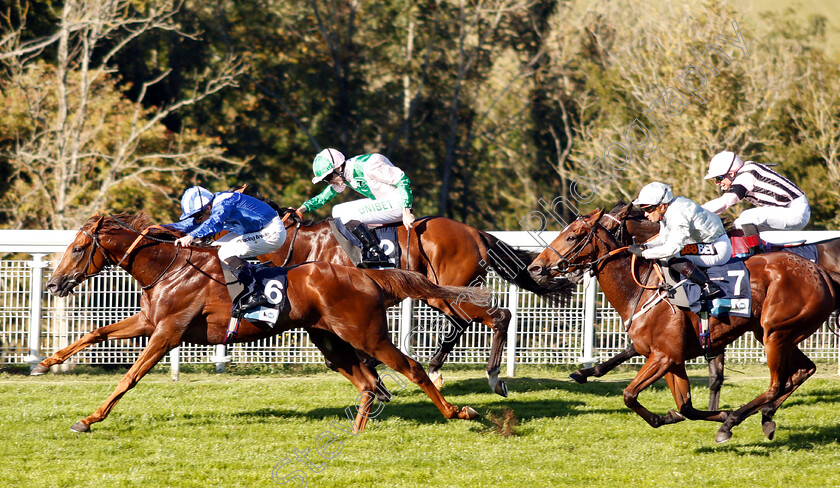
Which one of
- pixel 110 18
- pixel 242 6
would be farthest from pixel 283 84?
pixel 110 18

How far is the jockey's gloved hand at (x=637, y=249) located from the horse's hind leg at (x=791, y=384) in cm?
136

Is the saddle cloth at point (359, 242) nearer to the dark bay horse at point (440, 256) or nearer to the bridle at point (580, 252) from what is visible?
the dark bay horse at point (440, 256)

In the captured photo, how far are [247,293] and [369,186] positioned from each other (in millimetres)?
1950

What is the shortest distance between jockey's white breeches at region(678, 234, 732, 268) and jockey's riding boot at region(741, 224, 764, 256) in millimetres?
922

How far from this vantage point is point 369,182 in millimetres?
7617

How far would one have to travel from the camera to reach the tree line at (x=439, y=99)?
1483 cm

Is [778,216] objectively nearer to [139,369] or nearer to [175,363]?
[139,369]

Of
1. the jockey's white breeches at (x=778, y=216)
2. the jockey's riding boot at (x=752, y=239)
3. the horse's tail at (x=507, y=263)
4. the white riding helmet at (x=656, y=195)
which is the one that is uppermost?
the white riding helmet at (x=656, y=195)

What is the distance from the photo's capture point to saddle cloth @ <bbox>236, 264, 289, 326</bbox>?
19.6 feet

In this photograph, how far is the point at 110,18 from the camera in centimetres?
1318

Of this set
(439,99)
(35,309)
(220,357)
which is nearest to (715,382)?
(220,357)

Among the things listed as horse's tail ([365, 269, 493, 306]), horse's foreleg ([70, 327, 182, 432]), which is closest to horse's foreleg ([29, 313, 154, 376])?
horse's foreleg ([70, 327, 182, 432])

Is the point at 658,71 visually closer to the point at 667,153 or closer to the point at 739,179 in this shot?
the point at 667,153

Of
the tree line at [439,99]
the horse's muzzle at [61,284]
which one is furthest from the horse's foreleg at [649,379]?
the tree line at [439,99]
